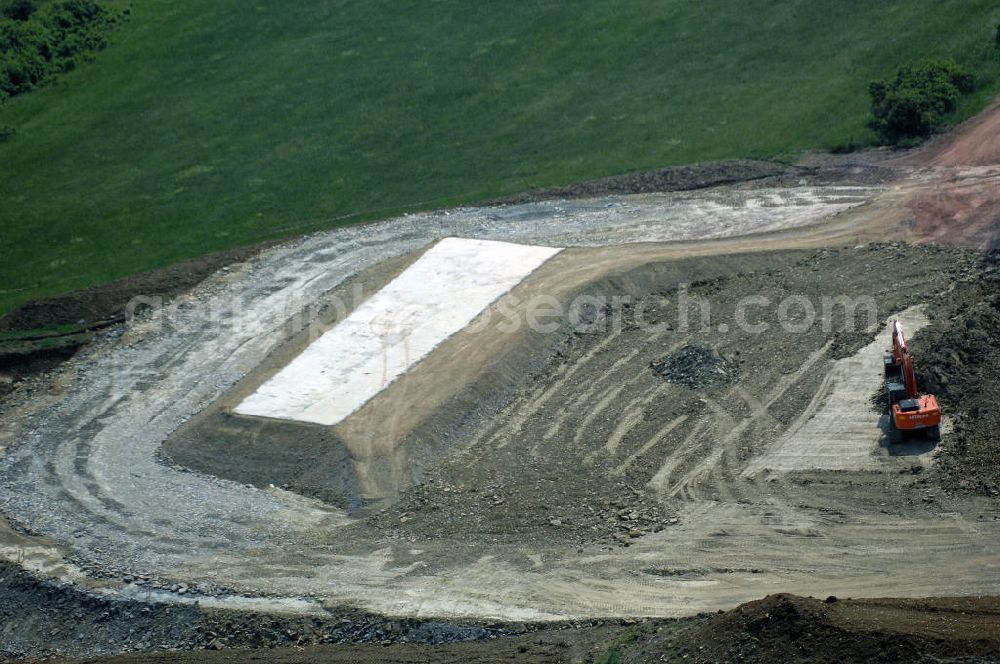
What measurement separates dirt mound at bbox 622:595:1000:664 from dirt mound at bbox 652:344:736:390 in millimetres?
12231

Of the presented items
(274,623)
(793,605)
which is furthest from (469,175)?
(793,605)

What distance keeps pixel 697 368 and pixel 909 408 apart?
22.7 feet

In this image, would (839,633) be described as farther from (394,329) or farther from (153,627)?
(394,329)

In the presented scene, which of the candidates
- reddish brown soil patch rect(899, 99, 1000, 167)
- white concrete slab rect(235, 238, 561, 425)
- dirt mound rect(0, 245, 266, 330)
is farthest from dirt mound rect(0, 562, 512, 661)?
reddish brown soil patch rect(899, 99, 1000, 167)

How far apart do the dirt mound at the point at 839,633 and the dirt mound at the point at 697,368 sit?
40.1ft

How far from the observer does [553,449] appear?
34.0 meters

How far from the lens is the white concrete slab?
37.1 m

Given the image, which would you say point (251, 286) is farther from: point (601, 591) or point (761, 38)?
point (761, 38)

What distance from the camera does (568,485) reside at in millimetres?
32125

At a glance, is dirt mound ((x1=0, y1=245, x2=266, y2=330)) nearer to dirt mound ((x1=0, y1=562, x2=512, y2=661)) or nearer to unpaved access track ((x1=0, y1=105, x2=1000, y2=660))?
unpaved access track ((x1=0, y1=105, x2=1000, y2=660))

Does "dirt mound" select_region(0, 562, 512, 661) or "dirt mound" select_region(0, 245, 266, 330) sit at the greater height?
"dirt mound" select_region(0, 245, 266, 330)

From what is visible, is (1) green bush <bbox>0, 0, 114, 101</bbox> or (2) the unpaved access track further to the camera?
(1) green bush <bbox>0, 0, 114, 101</bbox>

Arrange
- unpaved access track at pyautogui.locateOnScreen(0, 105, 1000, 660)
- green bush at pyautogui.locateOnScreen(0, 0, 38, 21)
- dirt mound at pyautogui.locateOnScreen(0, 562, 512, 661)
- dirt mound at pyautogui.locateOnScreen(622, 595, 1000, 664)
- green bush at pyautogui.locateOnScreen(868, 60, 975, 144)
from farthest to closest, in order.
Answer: green bush at pyautogui.locateOnScreen(0, 0, 38, 21) → green bush at pyautogui.locateOnScreen(868, 60, 975, 144) → unpaved access track at pyautogui.locateOnScreen(0, 105, 1000, 660) → dirt mound at pyautogui.locateOnScreen(0, 562, 512, 661) → dirt mound at pyautogui.locateOnScreen(622, 595, 1000, 664)

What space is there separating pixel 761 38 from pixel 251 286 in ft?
90.4
